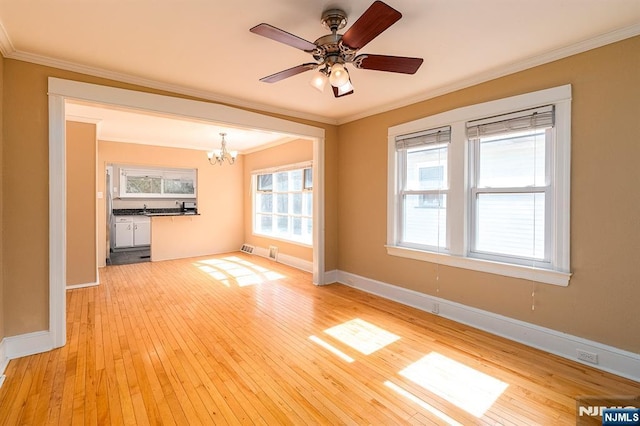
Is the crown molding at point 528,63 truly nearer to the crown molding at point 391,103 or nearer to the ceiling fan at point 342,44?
the crown molding at point 391,103

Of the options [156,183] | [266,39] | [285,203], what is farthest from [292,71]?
[156,183]

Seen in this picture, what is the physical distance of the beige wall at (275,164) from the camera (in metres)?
5.63

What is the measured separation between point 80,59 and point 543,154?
4286 millimetres

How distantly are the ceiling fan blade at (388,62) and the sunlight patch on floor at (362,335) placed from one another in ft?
7.73

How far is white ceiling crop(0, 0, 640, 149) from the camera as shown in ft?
6.40

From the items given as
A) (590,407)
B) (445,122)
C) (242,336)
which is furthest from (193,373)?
(445,122)

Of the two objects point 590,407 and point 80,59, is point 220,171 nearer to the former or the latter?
point 80,59

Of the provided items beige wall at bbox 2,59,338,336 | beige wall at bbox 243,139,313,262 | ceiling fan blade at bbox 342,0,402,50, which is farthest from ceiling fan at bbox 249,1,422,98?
beige wall at bbox 243,139,313,262

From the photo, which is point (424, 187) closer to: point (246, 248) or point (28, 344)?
point (28, 344)

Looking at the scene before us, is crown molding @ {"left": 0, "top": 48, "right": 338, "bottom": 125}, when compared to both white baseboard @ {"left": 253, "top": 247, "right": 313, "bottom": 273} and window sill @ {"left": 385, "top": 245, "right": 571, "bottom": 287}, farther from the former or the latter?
white baseboard @ {"left": 253, "top": 247, "right": 313, "bottom": 273}

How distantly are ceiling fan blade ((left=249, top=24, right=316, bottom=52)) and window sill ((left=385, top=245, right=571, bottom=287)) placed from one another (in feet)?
8.51

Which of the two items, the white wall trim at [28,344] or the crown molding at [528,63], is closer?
the crown molding at [528,63]

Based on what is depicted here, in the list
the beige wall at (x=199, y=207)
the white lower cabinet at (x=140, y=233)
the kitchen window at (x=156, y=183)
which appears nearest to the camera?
the beige wall at (x=199, y=207)

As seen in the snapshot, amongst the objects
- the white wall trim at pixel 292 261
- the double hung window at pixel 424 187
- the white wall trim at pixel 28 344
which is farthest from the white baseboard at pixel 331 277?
the white wall trim at pixel 28 344
